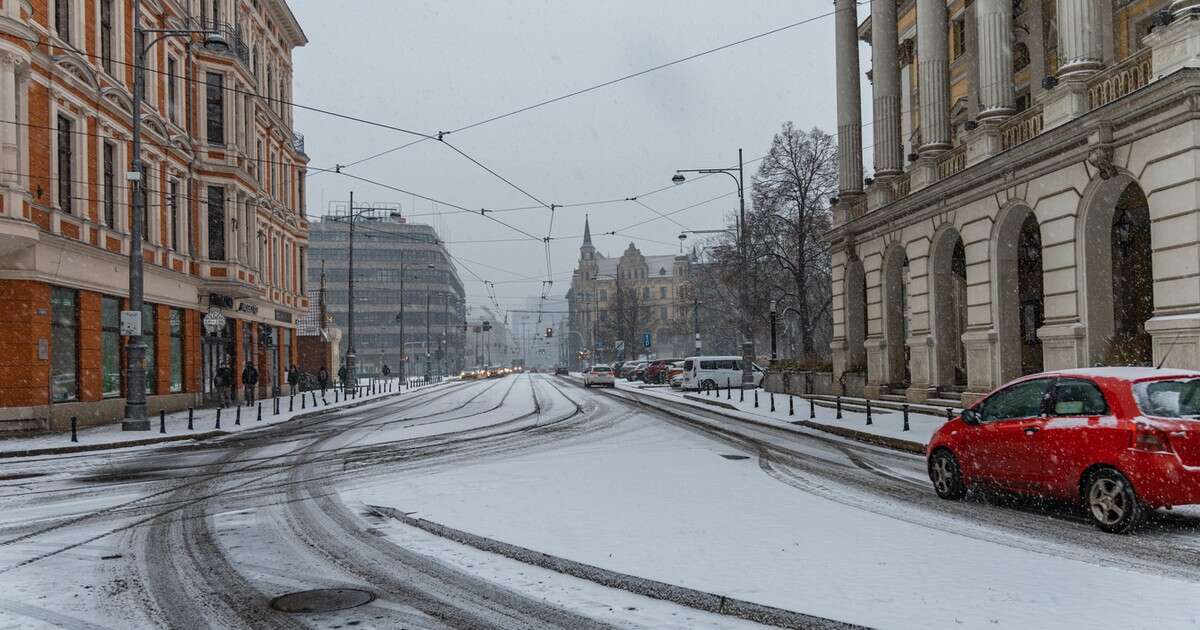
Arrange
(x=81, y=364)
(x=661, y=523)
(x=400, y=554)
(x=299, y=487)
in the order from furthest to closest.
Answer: (x=81, y=364)
(x=299, y=487)
(x=661, y=523)
(x=400, y=554)

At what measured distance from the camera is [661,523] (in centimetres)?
820

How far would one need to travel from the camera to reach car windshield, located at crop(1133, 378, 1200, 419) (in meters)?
7.61

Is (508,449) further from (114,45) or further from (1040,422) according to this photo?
(114,45)

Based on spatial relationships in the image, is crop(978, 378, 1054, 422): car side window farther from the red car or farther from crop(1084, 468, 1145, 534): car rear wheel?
crop(1084, 468, 1145, 534): car rear wheel

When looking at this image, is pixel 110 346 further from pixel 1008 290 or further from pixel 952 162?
pixel 1008 290

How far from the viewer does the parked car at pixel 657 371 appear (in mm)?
54594

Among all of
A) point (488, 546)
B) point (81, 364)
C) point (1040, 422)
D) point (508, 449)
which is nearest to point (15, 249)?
point (81, 364)

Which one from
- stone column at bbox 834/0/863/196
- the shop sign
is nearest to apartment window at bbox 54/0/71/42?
the shop sign

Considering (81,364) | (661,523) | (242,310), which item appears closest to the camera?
(661,523)

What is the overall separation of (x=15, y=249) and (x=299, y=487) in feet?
44.9

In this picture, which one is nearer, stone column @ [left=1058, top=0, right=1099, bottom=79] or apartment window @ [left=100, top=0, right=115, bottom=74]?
stone column @ [left=1058, top=0, right=1099, bottom=79]

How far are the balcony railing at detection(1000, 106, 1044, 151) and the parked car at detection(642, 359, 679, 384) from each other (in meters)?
35.3

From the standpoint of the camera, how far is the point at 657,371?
55.4 m

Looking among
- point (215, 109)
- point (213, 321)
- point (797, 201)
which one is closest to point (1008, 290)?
point (797, 201)
